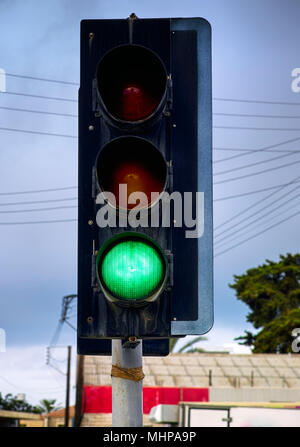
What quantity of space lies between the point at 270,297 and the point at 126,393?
2161 inches

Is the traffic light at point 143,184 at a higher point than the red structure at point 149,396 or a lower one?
lower

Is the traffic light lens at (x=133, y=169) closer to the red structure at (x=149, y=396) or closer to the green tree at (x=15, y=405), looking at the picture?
the red structure at (x=149, y=396)

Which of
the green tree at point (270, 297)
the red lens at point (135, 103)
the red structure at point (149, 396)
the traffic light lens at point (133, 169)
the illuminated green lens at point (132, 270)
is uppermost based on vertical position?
the green tree at point (270, 297)

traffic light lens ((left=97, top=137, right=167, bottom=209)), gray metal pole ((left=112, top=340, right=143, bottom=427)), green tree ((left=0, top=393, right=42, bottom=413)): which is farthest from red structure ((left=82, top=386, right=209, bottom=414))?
green tree ((left=0, top=393, right=42, bottom=413))

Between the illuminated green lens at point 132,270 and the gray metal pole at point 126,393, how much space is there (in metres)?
0.32

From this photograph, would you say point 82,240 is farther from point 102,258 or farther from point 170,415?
point 170,415

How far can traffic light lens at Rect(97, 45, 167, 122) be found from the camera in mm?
3240

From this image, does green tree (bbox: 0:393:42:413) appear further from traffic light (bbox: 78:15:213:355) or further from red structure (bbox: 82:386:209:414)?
traffic light (bbox: 78:15:213:355)

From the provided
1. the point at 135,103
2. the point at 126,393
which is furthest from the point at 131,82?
the point at 126,393

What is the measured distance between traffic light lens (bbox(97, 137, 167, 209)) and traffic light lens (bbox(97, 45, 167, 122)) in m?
0.15

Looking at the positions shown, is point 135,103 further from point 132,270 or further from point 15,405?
point 15,405

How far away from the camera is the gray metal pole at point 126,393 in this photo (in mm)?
3094

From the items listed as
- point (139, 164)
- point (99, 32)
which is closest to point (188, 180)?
point (139, 164)

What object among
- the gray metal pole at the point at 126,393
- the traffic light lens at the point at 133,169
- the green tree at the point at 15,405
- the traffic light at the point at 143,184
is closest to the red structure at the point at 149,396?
the gray metal pole at the point at 126,393
